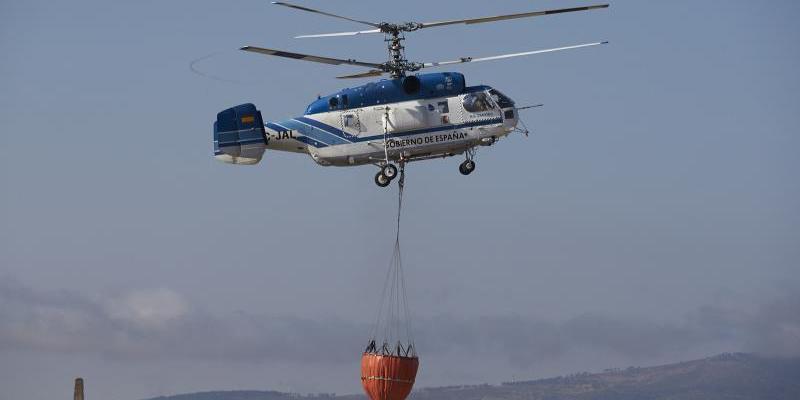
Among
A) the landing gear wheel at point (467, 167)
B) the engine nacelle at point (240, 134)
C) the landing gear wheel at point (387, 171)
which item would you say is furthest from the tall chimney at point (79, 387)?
the landing gear wheel at point (467, 167)

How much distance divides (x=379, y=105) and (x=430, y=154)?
3099 millimetres

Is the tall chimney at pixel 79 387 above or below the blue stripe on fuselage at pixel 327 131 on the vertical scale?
below

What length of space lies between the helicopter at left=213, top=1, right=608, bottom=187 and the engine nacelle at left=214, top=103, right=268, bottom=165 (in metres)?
0.04

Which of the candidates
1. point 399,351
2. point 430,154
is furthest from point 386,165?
point 399,351

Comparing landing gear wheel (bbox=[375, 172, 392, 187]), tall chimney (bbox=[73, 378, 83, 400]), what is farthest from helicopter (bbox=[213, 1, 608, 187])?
tall chimney (bbox=[73, 378, 83, 400])

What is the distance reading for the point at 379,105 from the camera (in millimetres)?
67875

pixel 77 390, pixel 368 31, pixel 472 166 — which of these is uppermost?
pixel 368 31

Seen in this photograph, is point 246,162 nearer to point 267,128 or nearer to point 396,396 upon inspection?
point 267,128

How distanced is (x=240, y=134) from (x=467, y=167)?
10138mm

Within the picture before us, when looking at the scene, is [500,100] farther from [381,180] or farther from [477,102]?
[381,180]

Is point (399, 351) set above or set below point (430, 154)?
below

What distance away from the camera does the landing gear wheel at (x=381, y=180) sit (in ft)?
223

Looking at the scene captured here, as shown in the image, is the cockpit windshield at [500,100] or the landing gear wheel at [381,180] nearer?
the landing gear wheel at [381,180]

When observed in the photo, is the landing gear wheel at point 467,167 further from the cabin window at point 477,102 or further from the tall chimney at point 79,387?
the tall chimney at point 79,387
